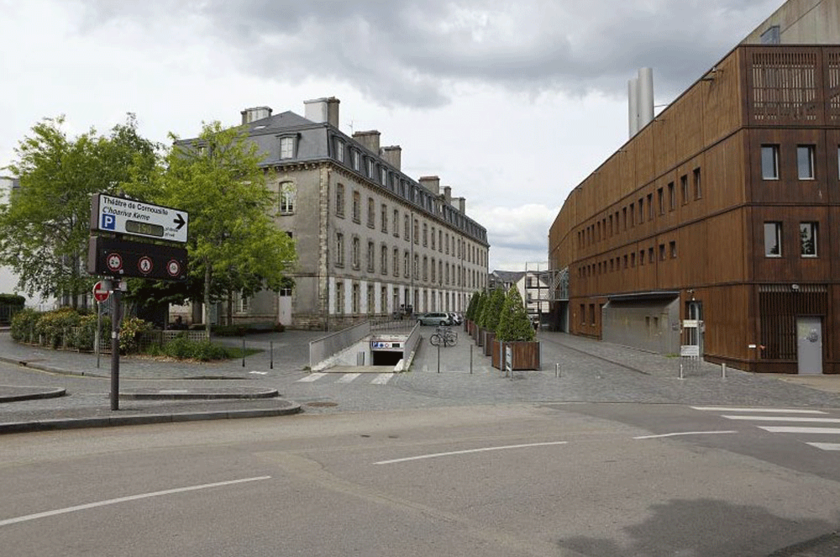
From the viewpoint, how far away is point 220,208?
78.2ft

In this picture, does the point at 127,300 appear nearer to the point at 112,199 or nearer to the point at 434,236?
the point at 112,199

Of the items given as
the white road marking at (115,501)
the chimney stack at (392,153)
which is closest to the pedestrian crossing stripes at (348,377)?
the white road marking at (115,501)

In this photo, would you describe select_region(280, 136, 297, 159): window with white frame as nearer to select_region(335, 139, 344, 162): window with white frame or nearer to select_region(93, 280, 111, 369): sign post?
select_region(335, 139, 344, 162): window with white frame

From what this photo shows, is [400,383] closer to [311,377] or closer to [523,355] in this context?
[311,377]

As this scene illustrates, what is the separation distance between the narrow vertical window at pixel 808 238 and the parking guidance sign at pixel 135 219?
20.9 m

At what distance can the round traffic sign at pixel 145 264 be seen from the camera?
12125mm

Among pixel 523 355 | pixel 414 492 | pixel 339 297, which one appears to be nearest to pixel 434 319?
pixel 339 297

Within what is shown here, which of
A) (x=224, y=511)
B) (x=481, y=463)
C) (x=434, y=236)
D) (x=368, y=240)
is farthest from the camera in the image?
(x=434, y=236)

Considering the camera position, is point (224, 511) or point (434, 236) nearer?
point (224, 511)

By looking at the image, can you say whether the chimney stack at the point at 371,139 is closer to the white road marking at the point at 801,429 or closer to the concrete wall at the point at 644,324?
the concrete wall at the point at 644,324

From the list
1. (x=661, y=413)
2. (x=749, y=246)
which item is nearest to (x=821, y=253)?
(x=749, y=246)

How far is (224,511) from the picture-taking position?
572 cm

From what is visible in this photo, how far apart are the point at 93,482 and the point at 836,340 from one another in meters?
23.6

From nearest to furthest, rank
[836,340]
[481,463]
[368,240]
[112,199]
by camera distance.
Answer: [481,463]
[112,199]
[836,340]
[368,240]
